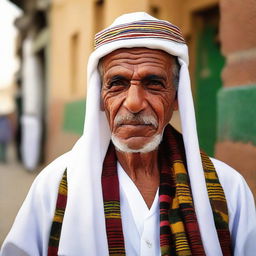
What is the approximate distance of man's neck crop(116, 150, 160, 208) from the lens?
1.89m

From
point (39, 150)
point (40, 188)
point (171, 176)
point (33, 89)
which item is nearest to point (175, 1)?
point (171, 176)

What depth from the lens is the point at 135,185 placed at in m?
1.87

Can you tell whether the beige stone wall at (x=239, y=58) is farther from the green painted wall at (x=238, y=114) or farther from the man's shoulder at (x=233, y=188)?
the man's shoulder at (x=233, y=188)

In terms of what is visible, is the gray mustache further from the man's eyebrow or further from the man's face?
the man's eyebrow

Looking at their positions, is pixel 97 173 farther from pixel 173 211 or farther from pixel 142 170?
pixel 173 211

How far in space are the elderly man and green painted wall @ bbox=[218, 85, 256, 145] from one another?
55 centimetres

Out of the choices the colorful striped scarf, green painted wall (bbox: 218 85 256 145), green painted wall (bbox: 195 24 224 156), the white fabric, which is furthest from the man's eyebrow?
green painted wall (bbox: 195 24 224 156)

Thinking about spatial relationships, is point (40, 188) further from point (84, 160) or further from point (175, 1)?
point (175, 1)

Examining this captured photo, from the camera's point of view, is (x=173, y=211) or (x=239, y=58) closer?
(x=173, y=211)

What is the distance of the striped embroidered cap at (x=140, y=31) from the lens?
5.75 ft

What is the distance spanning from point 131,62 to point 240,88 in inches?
40.1

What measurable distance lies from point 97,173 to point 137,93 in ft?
1.58

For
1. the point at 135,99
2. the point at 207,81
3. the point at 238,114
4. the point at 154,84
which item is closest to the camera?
the point at 135,99

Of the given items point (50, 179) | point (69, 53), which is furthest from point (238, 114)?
point (69, 53)
